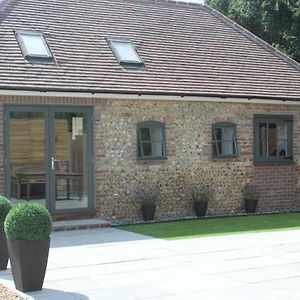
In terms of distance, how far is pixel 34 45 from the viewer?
15.0m

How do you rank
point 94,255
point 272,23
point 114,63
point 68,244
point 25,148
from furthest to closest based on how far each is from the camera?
point 272,23 < point 114,63 < point 25,148 < point 68,244 < point 94,255

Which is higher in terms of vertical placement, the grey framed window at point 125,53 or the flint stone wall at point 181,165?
the grey framed window at point 125,53

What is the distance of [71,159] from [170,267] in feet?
18.2

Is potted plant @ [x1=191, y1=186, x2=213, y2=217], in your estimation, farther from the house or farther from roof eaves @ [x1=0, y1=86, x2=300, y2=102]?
roof eaves @ [x1=0, y1=86, x2=300, y2=102]

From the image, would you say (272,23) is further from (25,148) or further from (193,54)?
(25,148)

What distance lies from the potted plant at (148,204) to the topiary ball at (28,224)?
701 cm

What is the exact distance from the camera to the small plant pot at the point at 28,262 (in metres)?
7.80

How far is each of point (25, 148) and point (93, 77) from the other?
2.40 meters

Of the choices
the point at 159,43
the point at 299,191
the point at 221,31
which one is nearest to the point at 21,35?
the point at 159,43

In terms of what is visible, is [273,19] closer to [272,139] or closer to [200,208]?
[272,139]

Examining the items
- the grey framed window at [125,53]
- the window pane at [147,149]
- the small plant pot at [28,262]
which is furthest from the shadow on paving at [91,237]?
the grey framed window at [125,53]

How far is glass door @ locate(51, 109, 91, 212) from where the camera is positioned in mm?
14156

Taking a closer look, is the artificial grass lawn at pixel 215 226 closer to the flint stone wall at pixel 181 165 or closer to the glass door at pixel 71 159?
the flint stone wall at pixel 181 165

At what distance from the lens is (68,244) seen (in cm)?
1170
